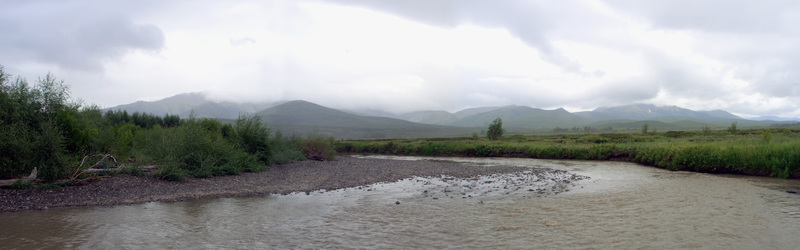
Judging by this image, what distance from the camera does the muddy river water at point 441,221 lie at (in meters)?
9.13

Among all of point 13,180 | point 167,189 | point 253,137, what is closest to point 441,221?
point 167,189

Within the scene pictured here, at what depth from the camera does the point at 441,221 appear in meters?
11.3

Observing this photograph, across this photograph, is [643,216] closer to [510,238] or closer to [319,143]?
[510,238]

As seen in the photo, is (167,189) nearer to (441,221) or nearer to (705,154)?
(441,221)

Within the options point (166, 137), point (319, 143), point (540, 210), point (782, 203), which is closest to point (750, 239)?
point (540, 210)

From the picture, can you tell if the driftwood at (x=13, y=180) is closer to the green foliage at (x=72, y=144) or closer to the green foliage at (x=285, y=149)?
Answer: the green foliage at (x=72, y=144)

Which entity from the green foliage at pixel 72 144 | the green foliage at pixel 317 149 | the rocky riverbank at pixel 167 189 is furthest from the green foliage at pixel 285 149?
the rocky riverbank at pixel 167 189

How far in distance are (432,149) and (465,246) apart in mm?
44742

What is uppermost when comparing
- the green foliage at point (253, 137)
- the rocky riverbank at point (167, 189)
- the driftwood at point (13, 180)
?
the green foliage at point (253, 137)

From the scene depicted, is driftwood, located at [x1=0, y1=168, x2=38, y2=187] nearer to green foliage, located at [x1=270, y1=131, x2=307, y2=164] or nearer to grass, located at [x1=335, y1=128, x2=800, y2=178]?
green foliage, located at [x1=270, y1=131, x2=307, y2=164]

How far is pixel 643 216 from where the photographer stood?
11594 mm

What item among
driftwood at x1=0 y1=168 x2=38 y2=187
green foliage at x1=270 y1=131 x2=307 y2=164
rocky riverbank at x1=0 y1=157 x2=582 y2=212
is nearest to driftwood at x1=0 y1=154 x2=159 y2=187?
driftwood at x1=0 y1=168 x2=38 y2=187

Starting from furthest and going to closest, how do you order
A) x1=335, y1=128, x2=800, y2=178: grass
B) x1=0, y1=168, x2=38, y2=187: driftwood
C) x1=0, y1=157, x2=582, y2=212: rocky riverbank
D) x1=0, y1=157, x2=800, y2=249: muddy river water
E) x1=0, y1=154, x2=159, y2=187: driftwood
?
x1=335, y1=128, x2=800, y2=178: grass → x1=0, y1=154, x2=159, y2=187: driftwood → x1=0, y1=168, x2=38, y2=187: driftwood → x1=0, y1=157, x2=582, y2=212: rocky riverbank → x1=0, y1=157, x2=800, y2=249: muddy river water

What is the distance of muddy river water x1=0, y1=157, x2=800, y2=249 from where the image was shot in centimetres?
913
